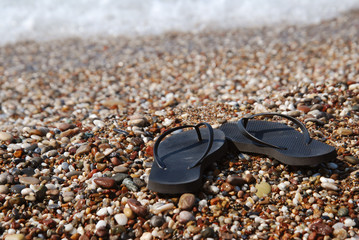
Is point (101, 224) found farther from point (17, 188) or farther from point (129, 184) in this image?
point (17, 188)

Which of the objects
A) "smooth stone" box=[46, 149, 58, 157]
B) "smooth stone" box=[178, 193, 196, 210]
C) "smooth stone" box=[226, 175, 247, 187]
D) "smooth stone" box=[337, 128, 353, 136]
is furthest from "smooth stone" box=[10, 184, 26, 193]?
"smooth stone" box=[337, 128, 353, 136]

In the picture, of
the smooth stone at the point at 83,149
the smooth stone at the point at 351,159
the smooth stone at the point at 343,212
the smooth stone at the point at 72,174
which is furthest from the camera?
the smooth stone at the point at 83,149

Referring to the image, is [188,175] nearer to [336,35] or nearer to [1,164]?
[1,164]

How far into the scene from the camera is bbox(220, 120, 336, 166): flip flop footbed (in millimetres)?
2430

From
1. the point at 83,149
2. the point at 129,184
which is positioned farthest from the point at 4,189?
the point at 129,184

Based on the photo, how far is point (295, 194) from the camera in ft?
7.79

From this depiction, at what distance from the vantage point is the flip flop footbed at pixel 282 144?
7.97ft

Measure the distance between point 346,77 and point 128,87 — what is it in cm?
310

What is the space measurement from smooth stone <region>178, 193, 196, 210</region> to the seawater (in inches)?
244

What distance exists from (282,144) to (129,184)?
118 centimetres

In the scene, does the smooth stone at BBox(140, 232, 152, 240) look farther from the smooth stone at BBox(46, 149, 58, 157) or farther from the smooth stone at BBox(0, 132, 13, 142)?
the smooth stone at BBox(0, 132, 13, 142)

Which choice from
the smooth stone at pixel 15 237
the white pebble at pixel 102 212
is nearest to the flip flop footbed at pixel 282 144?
the white pebble at pixel 102 212

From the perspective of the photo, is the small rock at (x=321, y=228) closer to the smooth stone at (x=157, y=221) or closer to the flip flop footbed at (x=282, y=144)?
the flip flop footbed at (x=282, y=144)

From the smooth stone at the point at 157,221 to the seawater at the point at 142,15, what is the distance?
6.34m
